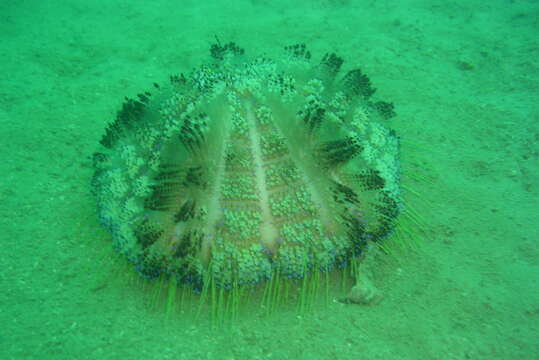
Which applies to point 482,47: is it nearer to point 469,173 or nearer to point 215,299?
point 469,173

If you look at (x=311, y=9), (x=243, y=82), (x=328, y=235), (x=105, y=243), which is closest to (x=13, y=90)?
(x=105, y=243)

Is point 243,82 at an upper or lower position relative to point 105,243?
upper

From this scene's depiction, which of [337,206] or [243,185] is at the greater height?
[243,185]
